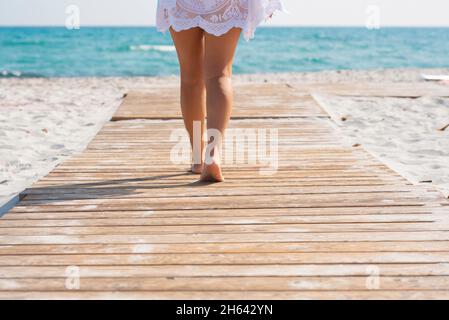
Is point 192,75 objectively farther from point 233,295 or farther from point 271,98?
point 271,98

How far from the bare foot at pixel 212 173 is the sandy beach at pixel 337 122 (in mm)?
953

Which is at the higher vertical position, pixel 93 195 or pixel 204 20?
pixel 204 20

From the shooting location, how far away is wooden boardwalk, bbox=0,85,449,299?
5.35 ft

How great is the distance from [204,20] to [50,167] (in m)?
1.86

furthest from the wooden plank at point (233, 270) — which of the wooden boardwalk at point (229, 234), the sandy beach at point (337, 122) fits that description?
the sandy beach at point (337, 122)

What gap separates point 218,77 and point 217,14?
0.91 feet

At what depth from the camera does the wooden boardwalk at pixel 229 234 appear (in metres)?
1.63

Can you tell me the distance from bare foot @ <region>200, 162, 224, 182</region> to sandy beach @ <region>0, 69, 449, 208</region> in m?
0.95

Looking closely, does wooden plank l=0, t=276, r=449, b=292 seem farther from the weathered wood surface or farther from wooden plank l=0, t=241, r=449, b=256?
the weathered wood surface

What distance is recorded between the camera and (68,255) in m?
1.86

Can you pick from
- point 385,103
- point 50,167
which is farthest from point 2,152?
point 385,103

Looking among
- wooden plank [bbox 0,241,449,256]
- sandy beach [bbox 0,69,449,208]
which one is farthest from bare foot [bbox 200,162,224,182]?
sandy beach [bbox 0,69,449,208]
